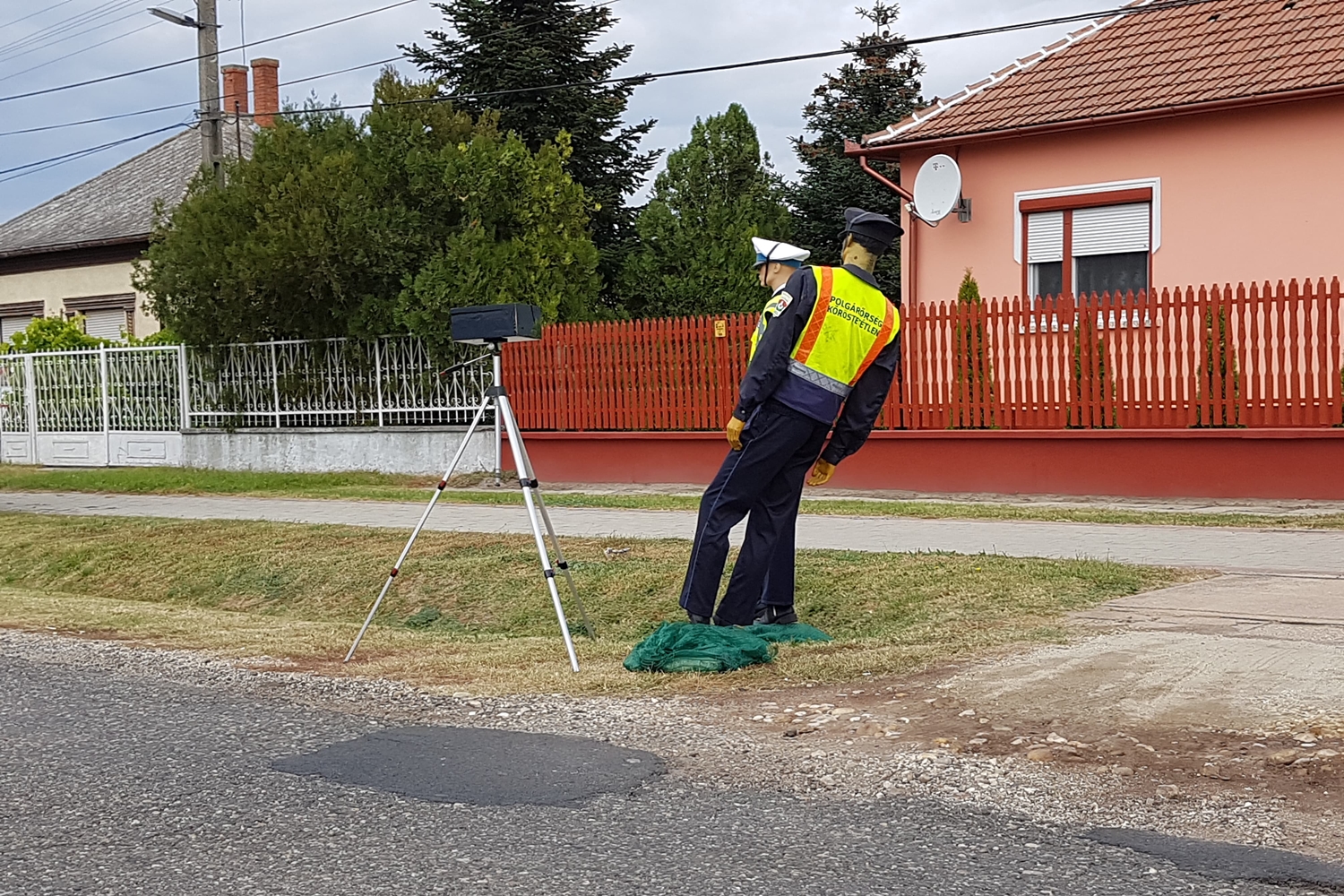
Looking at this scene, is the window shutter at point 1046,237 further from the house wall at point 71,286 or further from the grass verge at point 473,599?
the house wall at point 71,286

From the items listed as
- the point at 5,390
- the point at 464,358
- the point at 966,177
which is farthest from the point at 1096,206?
the point at 5,390

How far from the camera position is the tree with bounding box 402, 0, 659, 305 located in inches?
1108

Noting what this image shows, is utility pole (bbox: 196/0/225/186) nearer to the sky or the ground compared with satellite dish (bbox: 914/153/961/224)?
nearer to the sky

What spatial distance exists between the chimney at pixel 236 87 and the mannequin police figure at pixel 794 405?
35.0 meters

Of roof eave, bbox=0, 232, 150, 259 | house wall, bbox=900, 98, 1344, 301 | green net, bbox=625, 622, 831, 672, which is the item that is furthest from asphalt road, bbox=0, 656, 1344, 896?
roof eave, bbox=0, 232, 150, 259

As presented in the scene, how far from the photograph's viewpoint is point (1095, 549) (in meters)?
10.6

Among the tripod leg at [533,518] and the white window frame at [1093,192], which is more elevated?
the white window frame at [1093,192]

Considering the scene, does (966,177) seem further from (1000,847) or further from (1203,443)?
(1000,847)

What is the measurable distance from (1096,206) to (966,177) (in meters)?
1.77

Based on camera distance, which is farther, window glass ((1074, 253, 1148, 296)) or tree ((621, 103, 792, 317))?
tree ((621, 103, 792, 317))

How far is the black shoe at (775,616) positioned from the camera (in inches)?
310

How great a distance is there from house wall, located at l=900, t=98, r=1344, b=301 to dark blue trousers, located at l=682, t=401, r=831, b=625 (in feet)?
38.5

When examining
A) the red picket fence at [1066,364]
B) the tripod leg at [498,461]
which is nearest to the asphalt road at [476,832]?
the red picket fence at [1066,364]

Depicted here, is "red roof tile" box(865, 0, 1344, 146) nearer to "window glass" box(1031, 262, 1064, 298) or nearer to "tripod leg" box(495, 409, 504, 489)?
"window glass" box(1031, 262, 1064, 298)
